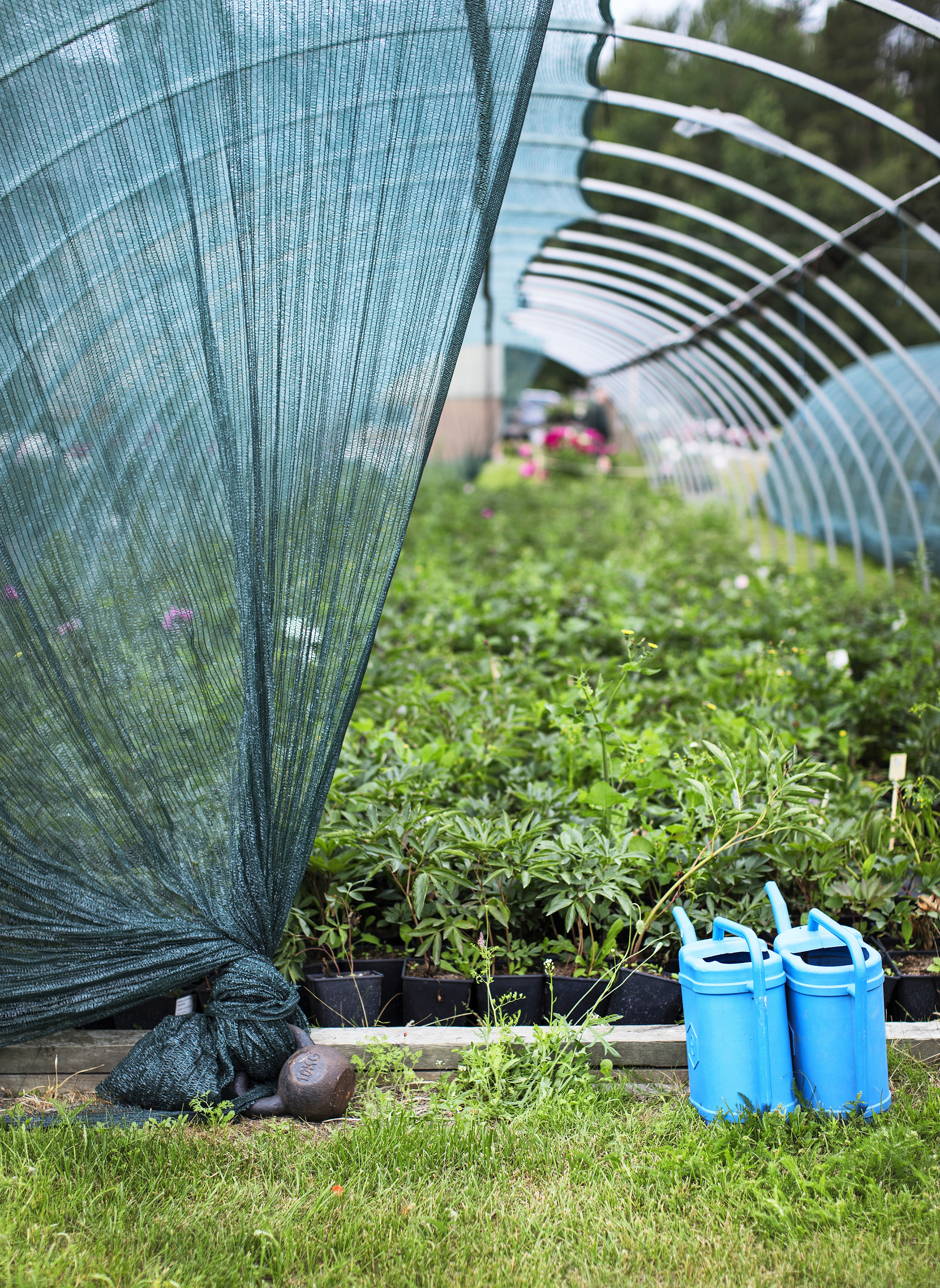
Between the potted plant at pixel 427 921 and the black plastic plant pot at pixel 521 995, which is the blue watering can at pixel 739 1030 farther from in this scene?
the potted plant at pixel 427 921

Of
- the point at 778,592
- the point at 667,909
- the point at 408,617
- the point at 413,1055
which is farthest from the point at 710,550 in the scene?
the point at 413,1055

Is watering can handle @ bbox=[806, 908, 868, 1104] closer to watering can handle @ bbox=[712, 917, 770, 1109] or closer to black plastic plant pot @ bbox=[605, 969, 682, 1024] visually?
watering can handle @ bbox=[712, 917, 770, 1109]

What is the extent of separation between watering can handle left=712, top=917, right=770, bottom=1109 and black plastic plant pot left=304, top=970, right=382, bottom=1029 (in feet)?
3.13

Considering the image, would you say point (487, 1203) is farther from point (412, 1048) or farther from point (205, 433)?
point (205, 433)

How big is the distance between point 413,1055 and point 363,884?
453mm

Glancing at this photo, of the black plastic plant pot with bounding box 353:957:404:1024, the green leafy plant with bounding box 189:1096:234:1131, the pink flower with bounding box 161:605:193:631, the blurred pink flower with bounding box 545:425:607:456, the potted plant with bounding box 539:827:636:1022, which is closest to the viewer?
the green leafy plant with bounding box 189:1096:234:1131

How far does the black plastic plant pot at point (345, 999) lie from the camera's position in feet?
7.99

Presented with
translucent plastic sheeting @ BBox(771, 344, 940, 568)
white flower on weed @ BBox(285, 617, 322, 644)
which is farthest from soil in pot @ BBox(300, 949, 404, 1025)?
translucent plastic sheeting @ BBox(771, 344, 940, 568)

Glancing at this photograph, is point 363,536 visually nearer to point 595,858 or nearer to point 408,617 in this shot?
point 595,858

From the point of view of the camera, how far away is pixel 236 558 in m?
2.21

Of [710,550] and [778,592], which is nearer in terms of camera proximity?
[778,592]

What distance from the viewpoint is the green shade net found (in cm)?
205

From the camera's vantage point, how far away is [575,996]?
239cm

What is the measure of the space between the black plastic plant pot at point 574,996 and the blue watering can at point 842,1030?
1.58ft
